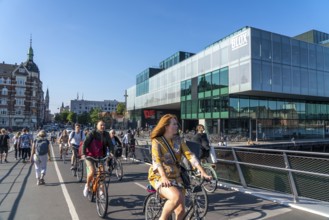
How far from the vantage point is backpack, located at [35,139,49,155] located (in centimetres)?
885

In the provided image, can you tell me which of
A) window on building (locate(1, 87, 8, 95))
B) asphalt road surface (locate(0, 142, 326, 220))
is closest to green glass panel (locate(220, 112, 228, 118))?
asphalt road surface (locate(0, 142, 326, 220))

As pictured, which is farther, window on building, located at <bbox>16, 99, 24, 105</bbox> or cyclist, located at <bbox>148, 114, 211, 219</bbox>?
window on building, located at <bbox>16, 99, 24, 105</bbox>

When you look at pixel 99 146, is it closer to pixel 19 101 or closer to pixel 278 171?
pixel 278 171

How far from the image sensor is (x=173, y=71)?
51094 mm

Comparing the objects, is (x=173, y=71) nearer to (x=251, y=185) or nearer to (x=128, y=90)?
(x=128, y=90)

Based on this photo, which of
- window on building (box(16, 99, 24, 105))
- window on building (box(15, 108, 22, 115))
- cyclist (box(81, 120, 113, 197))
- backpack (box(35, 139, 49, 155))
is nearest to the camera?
cyclist (box(81, 120, 113, 197))

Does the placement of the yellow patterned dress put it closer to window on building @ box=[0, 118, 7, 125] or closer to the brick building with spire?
the brick building with spire

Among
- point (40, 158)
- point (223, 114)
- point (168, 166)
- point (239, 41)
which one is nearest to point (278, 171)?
point (168, 166)

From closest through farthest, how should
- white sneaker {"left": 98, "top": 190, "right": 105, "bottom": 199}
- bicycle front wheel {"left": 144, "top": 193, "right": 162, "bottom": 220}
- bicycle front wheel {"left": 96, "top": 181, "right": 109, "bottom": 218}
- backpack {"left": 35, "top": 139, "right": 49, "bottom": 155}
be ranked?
bicycle front wheel {"left": 144, "top": 193, "right": 162, "bottom": 220} → bicycle front wheel {"left": 96, "top": 181, "right": 109, "bottom": 218} → white sneaker {"left": 98, "top": 190, "right": 105, "bottom": 199} → backpack {"left": 35, "top": 139, "right": 49, "bottom": 155}

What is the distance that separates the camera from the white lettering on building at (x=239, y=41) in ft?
110

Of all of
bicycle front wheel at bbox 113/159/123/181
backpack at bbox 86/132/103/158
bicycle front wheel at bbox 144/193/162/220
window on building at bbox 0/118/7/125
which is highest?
window on building at bbox 0/118/7/125

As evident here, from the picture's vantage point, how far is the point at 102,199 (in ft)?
18.2

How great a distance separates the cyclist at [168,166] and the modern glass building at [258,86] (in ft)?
101

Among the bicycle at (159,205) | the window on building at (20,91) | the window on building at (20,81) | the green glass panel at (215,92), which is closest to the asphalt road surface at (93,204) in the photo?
the bicycle at (159,205)
